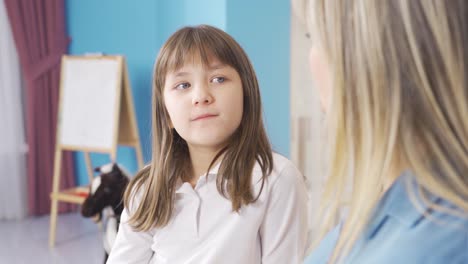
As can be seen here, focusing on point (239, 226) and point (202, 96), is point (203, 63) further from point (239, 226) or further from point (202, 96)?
point (239, 226)

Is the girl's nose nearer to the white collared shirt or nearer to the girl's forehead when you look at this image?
the girl's forehead

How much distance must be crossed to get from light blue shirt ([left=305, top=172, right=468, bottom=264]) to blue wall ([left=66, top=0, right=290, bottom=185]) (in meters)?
A: 2.36

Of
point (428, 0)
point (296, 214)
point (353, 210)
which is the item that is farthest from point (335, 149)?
point (296, 214)

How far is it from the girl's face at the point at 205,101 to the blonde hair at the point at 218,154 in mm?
22

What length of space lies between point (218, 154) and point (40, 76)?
310 centimetres

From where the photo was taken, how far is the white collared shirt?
1.19 meters

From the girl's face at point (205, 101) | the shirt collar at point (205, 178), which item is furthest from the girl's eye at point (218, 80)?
the shirt collar at point (205, 178)

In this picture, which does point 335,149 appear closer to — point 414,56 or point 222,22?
point 414,56

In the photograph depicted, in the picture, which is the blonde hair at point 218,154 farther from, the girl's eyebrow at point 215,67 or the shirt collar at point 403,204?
the shirt collar at point 403,204

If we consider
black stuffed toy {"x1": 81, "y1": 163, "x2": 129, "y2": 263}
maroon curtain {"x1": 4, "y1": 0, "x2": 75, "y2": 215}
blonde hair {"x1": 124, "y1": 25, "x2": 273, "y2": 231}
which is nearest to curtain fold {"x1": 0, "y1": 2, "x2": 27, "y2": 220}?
maroon curtain {"x1": 4, "y1": 0, "x2": 75, "y2": 215}

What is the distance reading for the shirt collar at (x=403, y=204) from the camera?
0.55 metres

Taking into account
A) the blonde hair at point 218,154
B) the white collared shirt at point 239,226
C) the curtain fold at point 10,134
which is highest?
the blonde hair at point 218,154

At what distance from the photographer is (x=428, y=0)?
52cm

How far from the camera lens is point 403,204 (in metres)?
0.57
